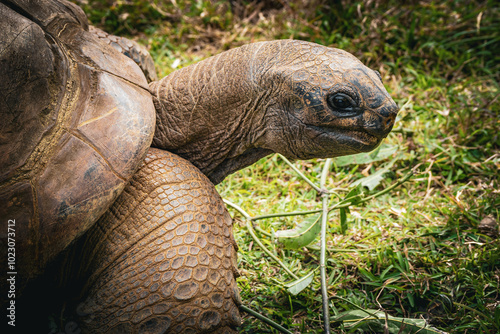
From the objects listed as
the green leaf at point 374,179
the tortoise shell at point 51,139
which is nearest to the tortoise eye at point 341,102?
the tortoise shell at point 51,139

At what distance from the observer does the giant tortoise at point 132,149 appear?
1469 millimetres

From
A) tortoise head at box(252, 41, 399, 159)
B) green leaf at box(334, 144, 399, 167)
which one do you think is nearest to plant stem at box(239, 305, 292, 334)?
tortoise head at box(252, 41, 399, 159)

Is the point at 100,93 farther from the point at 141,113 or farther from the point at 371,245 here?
the point at 371,245

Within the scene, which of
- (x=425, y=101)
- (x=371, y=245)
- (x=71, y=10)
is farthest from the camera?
(x=425, y=101)

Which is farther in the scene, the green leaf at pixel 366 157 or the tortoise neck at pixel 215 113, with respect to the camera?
the green leaf at pixel 366 157

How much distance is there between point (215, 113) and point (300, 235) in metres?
0.93

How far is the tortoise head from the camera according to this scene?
67.3 inches

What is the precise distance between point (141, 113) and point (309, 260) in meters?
1.49

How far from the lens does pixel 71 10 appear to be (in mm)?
1900

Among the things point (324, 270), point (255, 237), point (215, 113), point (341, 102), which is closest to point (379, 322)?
point (324, 270)

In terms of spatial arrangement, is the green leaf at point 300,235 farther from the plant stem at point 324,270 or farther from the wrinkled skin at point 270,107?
the wrinkled skin at point 270,107

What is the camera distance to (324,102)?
5.68 feet

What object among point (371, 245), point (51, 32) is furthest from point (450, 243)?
point (51, 32)

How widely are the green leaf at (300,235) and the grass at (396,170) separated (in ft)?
0.57
